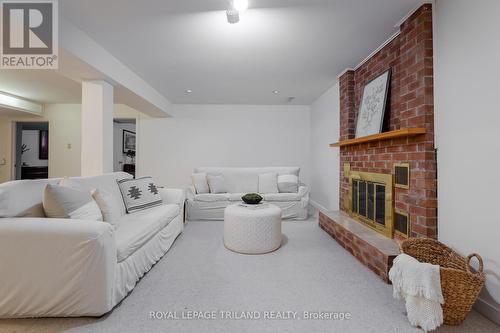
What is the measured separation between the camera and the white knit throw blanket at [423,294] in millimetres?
1465

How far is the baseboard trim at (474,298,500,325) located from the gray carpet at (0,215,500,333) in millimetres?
45

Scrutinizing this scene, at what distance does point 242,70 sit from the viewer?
11.9 feet

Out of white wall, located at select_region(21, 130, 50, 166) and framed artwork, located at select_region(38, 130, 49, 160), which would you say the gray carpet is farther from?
white wall, located at select_region(21, 130, 50, 166)

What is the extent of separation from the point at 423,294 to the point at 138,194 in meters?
2.84

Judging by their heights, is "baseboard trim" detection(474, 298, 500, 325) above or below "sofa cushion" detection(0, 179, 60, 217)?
below

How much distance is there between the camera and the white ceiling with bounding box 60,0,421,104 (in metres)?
2.13

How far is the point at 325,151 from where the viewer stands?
4945mm

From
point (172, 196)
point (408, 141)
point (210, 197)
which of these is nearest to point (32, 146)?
point (210, 197)

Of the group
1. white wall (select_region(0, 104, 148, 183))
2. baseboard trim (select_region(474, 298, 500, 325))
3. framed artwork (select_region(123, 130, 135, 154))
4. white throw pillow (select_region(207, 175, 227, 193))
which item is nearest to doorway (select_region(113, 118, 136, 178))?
framed artwork (select_region(123, 130, 135, 154))

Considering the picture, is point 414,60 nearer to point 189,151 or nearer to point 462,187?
point 462,187

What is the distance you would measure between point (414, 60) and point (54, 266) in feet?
10.6

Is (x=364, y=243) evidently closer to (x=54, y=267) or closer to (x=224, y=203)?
(x=224, y=203)

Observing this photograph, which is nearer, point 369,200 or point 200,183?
point 369,200

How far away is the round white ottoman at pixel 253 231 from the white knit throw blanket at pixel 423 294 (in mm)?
1375
